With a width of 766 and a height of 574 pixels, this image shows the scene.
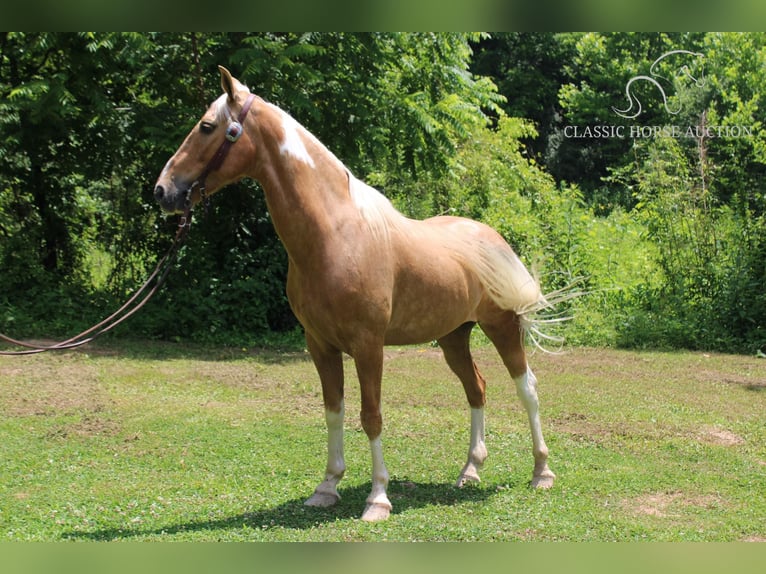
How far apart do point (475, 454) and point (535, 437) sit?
1.47 feet

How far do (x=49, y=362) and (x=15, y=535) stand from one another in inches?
230

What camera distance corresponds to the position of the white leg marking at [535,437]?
18.1ft

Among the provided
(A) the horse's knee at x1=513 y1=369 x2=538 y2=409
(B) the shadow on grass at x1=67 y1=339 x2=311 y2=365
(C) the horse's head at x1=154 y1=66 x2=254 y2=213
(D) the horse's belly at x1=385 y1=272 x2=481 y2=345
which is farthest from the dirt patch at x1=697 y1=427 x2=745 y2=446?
(B) the shadow on grass at x1=67 y1=339 x2=311 y2=365

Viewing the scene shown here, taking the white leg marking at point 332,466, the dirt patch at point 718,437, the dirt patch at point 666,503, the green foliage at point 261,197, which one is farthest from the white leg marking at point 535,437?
the green foliage at point 261,197

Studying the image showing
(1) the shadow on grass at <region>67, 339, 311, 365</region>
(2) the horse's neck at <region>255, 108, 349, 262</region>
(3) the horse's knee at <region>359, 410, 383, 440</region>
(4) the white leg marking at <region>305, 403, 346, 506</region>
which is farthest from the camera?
(1) the shadow on grass at <region>67, 339, 311, 365</region>

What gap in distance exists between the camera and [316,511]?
4883mm

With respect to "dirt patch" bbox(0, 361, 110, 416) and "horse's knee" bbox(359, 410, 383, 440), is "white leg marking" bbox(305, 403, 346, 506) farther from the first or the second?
"dirt patch" bbox(0, 361, 110, 416)

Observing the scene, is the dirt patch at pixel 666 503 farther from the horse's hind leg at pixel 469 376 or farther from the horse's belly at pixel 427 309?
the horse's belly at pixel 427 309

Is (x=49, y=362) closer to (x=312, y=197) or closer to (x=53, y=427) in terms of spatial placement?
(x=53, y=427)

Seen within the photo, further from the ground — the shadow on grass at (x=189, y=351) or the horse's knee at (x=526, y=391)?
the horse's knee at (x=526, y=391)

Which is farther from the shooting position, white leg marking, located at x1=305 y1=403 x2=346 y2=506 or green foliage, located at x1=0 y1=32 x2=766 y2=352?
green foliage, located at x1=0 y1=32 x2=766 y2=352

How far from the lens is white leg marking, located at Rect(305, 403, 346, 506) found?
16.5 ft

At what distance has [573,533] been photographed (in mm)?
4480

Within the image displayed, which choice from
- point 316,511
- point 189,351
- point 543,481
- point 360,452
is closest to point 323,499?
point 316,511
